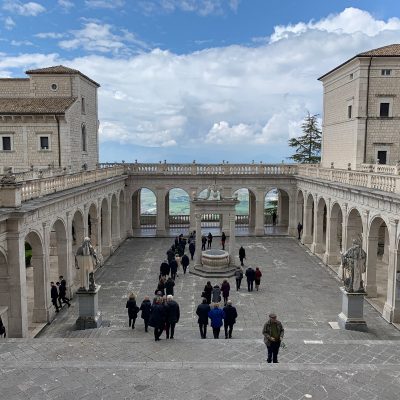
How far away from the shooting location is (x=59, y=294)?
60.7 feet

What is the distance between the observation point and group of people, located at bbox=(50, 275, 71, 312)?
1773cm

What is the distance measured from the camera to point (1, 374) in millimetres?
9211

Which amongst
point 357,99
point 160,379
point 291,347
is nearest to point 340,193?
point 357,99

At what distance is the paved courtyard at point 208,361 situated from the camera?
8.48m

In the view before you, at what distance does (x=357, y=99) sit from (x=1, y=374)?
27327 mm

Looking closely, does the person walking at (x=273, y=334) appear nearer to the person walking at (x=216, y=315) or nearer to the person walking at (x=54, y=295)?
the person walking at (x=216, y=315)

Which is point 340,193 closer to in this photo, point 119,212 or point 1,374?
point 119,212

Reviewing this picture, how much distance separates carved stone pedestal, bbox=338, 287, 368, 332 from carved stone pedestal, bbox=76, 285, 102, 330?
28.8ft

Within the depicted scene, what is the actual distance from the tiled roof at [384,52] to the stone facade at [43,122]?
70.1ft

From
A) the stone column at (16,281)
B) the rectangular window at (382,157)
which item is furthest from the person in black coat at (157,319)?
the rectangular window at (382,157)

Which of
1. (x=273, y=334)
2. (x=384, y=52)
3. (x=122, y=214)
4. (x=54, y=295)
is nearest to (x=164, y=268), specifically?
(x=54, y=295)

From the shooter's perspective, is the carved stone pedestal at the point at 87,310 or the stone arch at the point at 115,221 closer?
the carved stone pedestal at the point at 87,310

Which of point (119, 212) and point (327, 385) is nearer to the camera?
point (327, 385)

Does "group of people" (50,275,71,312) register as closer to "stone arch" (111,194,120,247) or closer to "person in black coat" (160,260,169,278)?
"person in black coat" (160,260,169,278)
